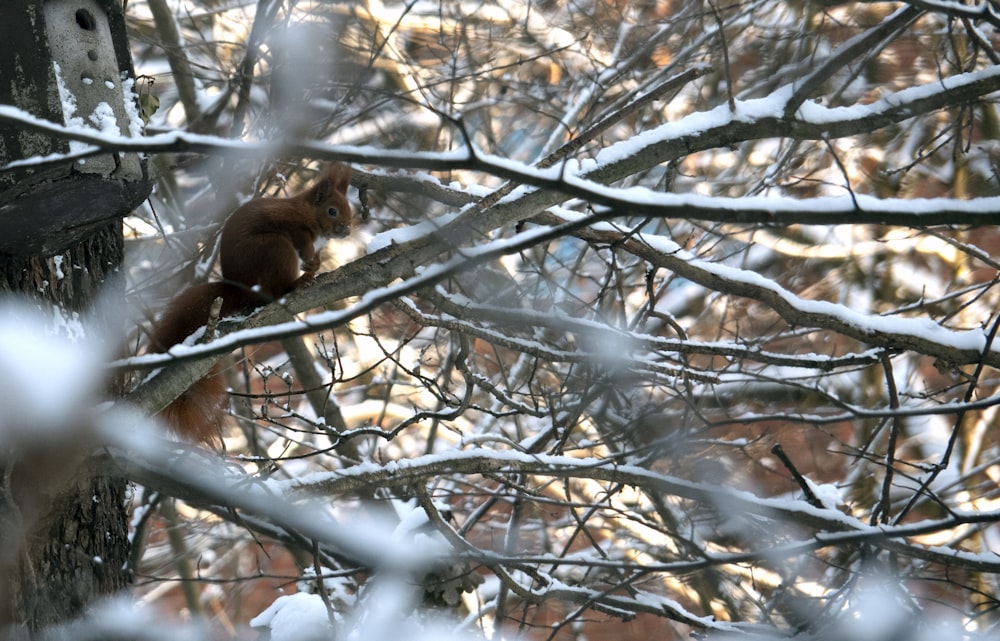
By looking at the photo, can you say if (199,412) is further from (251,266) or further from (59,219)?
(59,219)

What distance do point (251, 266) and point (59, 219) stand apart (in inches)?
30.8

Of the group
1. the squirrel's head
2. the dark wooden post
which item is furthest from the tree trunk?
the squirrel's head

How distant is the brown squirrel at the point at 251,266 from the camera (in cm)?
292

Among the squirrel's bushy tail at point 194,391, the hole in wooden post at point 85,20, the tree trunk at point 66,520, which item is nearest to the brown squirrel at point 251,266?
the squirrel's bushy tail at point 194,391

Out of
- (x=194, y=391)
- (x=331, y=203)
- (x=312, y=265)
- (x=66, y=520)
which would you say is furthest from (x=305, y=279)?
(x=66, y=520)

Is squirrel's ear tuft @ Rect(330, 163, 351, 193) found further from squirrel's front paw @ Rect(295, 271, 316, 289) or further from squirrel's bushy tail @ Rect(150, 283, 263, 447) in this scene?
squirrel's bushy tail @ Rect(150, 283, 263, 447)

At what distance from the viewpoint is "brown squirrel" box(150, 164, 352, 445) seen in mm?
2918

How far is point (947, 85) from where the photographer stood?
210cm

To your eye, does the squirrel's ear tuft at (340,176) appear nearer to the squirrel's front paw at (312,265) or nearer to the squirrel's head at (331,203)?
the squirrel's head at (331,203)

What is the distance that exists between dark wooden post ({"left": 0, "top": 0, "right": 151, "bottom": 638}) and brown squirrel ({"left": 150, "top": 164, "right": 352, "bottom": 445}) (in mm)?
239

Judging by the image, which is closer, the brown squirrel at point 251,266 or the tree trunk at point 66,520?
the tree trunk at point 66,520

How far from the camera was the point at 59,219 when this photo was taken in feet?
8.09

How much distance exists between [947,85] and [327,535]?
1810mm

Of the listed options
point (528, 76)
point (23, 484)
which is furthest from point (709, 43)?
point (23, 484)
